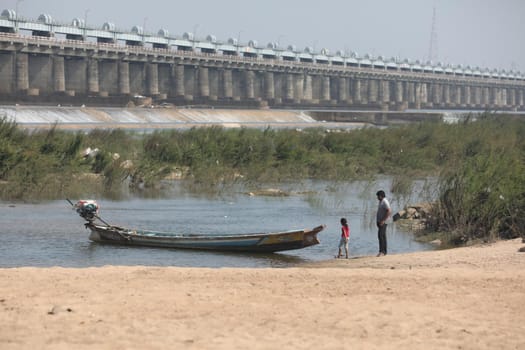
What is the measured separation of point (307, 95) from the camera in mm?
120250

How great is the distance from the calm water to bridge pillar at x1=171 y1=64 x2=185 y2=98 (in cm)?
5696

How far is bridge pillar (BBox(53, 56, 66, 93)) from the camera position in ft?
259

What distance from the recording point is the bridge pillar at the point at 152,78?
90.6 m

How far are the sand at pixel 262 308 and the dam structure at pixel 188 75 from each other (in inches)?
→ 2244

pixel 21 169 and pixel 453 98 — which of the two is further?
pixel 453 98

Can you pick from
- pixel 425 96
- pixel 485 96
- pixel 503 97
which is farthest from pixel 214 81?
pixel 503 97

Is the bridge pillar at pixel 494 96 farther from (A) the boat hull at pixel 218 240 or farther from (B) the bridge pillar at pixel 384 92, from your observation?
(A) the boat hull at pixel 218 240

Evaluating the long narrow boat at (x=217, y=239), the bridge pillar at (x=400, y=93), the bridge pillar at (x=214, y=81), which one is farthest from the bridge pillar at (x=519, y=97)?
the long narrow boat at (x=217, y=239)

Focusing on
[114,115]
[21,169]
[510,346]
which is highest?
[114,115]

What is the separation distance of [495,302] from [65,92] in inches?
2576

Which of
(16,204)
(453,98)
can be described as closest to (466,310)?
(16,204)

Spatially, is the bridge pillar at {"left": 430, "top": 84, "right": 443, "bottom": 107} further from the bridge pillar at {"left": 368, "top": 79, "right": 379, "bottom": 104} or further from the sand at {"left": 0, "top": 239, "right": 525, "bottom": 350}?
the sand at {"left": 0, "top": 239, "right": 525, "bottom": 350}

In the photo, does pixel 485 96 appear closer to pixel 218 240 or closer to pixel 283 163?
pixel 283 163

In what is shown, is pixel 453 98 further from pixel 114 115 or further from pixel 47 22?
pixel 114 115
